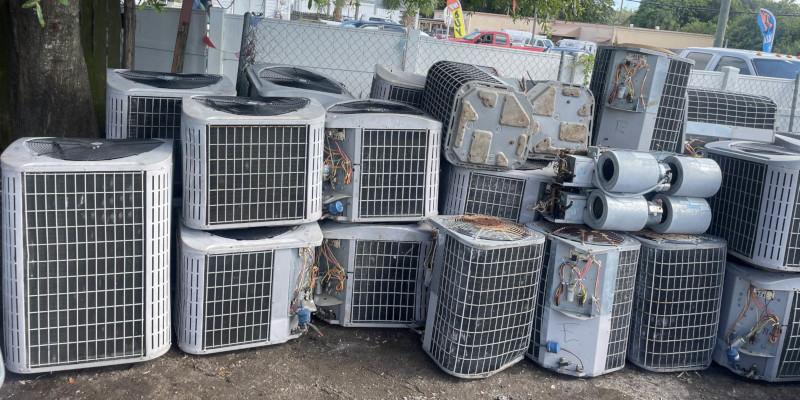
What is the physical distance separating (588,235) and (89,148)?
300 centimetres

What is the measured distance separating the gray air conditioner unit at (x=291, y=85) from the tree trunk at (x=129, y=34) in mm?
1359

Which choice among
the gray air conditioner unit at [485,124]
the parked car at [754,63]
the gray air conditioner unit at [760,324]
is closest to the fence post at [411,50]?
the gray air conditioner unit at [485,124]

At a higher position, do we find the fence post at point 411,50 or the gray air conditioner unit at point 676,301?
the fence post at point 411,50

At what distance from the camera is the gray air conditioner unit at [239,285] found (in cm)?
360

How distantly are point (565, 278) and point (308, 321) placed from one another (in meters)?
1.65

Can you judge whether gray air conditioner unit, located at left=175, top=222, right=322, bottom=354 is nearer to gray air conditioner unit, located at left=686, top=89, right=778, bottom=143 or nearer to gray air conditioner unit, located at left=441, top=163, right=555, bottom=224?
gray air conditioner unit, located at left=441, top=163, right=555, bottom=224

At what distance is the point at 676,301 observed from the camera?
13.3ft

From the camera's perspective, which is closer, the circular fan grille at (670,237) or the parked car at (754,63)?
the circular fan grille at (670,237)

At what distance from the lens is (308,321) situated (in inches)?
159

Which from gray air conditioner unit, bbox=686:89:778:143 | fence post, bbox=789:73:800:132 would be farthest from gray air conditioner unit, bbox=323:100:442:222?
fence post, bbox=789:73:800:132

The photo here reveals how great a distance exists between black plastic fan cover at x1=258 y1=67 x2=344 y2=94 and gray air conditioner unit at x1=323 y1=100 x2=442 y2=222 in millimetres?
1085

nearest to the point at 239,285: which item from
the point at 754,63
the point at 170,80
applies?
the point at 170,80

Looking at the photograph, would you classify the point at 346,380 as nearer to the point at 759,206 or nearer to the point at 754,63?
the point at 759,206

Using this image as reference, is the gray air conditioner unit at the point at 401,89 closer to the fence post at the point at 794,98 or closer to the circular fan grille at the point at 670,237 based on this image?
the circular fan grille at the point at 670,237
